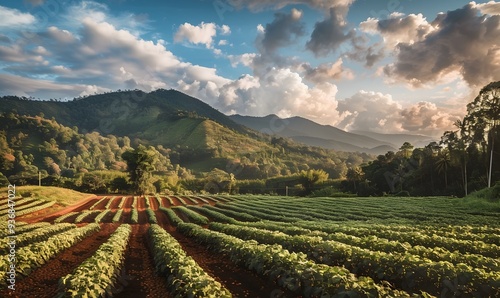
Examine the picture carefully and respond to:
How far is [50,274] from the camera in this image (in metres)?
14.3

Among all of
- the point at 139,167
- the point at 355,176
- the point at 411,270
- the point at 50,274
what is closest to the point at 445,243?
the point at 411,270

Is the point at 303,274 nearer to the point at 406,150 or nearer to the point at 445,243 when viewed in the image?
the point at 445,243

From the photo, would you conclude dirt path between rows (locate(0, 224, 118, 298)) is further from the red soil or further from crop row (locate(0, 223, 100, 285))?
crop row (locate(0, 223, 100, 285))

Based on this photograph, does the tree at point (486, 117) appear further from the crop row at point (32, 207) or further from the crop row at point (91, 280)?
the crop row at point (32, 207)

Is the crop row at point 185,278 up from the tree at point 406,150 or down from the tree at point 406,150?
down

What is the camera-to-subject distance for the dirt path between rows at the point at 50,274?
11.7m

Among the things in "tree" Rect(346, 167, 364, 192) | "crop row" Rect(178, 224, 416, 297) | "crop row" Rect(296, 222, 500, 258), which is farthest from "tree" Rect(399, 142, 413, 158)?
"crop row" Rect(178, 224, 416, 297)

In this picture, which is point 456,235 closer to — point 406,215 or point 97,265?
point 406,215

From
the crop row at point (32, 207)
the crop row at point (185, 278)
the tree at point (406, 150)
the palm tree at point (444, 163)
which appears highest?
the tree at point (406, 150)

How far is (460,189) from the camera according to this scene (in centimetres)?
7094

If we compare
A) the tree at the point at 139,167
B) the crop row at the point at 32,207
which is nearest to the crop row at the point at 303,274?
the crop row at the point at 32,207

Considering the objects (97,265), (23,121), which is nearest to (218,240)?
(97,265)

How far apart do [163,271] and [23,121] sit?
21736 centimetres

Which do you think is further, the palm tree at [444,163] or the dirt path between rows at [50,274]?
the palm tree at [444,163]
